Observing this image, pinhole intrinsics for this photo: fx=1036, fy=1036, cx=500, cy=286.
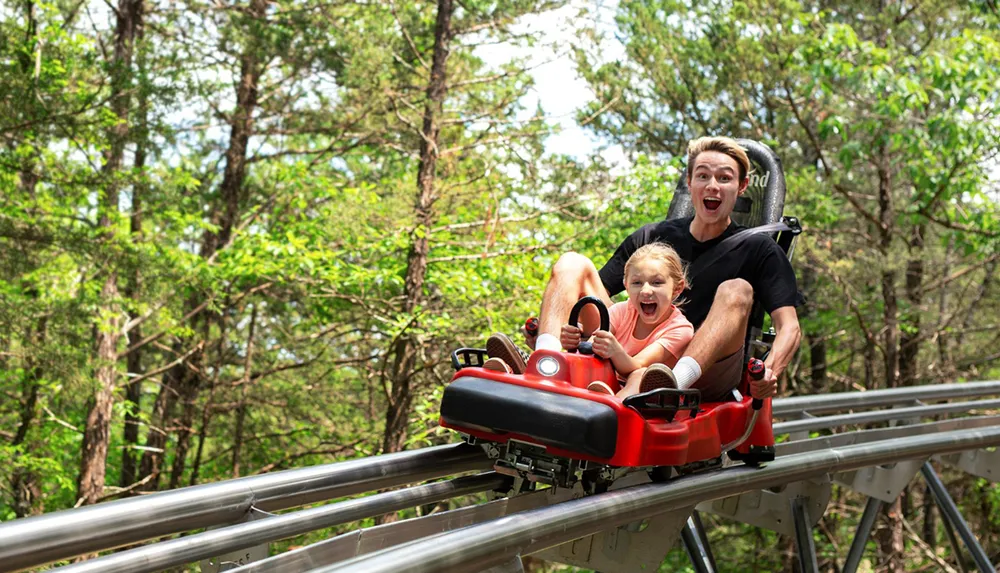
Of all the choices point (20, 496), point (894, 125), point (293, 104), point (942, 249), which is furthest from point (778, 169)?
point (293, 104)

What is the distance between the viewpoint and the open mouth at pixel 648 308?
358 cm

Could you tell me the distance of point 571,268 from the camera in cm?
372

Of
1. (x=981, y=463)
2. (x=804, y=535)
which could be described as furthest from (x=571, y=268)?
(x=981, y=463)

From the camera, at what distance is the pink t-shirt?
11.7 ft

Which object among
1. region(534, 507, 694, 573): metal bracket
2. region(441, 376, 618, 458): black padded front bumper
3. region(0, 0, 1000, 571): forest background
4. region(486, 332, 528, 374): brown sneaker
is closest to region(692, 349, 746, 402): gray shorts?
region(534, 507, 694, 573): metal bracket

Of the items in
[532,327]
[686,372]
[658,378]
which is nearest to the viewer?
[658,378]

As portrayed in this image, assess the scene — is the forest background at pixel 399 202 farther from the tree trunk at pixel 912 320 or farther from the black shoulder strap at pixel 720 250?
the black shoulder strap at pixel 720 250

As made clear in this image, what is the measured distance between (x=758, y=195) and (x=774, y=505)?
56.8 inches

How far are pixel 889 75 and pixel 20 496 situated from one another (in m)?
10.9

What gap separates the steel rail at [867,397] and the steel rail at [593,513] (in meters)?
0.72

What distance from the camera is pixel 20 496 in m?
12.6

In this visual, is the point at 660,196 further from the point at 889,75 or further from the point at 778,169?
the point at 778,169

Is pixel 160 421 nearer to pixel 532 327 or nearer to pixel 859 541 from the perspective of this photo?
pixel 859 541

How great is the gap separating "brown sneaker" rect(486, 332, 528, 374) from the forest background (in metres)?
4.99
